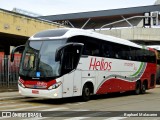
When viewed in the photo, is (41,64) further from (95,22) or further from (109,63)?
(95,22)

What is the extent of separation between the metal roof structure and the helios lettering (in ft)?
167

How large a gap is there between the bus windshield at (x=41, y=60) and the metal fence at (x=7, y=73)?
867 cm

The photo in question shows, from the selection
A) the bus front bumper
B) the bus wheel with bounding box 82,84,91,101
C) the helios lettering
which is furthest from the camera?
the helios lettering

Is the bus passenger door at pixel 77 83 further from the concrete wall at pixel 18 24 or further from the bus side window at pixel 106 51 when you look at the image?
the concrete wall at pixel 18 24

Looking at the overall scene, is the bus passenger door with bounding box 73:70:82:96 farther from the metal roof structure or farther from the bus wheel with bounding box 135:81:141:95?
the metal roof structure

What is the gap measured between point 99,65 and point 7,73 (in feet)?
28.8

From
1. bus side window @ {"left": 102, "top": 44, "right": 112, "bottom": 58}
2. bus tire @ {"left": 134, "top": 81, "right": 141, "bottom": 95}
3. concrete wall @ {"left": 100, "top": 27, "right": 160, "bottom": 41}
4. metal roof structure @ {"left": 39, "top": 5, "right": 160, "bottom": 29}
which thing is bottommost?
bus tire @ {"left": 134, "top": 81, "right": 141, "bottom": 95}

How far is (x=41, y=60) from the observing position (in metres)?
16.6

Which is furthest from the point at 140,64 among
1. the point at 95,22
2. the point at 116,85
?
the point at 95,22

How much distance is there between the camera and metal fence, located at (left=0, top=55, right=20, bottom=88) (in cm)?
2570

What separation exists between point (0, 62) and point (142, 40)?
43710mm

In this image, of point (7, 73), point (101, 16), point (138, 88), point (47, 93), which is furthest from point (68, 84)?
point (101, 16)

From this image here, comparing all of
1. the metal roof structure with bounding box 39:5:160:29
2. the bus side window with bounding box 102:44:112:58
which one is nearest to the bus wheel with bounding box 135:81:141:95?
the bus side window with bounding box 102:44:112:58

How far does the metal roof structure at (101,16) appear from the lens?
7175 cm
